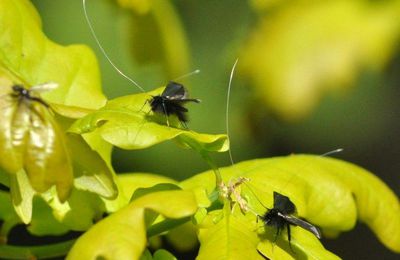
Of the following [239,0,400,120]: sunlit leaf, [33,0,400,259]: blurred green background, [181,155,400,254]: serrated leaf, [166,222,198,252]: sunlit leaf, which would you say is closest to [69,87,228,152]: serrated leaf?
[181,155,400,254]: serrated leaf

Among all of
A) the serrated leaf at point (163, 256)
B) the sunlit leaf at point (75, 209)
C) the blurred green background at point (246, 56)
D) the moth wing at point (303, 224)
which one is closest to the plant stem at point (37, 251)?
the sunlit leaf at point (75, 209)

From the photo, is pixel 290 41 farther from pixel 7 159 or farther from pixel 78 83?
pixel 7 159

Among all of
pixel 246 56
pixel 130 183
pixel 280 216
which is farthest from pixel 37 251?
pixel 246 56

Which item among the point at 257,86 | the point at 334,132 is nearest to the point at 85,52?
the point at 257,86

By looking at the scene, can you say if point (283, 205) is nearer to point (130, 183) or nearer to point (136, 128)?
point (136, 128)

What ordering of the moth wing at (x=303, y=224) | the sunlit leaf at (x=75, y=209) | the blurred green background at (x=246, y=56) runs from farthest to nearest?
the blurred green background at (x=246, y=56) → the sunlit leaf at (x=75, y=209) → the moth wing at (x=303, y=224)

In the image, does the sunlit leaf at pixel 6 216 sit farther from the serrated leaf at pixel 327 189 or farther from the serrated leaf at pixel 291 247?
the serrated leaf at pixel 291 247
